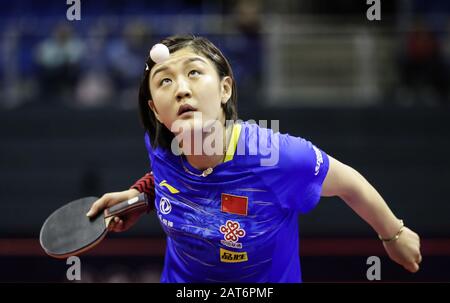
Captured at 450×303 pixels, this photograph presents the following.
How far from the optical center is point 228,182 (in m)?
2.71

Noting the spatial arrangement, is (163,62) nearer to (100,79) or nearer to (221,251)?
(221,251)

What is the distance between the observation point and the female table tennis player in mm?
2699

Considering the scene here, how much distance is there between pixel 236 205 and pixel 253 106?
17.1ft

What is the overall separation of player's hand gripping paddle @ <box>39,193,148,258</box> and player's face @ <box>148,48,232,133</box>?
1.42 ft

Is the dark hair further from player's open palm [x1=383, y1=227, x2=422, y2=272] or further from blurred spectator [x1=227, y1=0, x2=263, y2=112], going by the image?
blurred spectator [x1=227, y1=0, x2=263, y2=112]

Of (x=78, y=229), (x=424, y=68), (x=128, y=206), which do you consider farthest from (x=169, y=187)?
(x=424, y=68)

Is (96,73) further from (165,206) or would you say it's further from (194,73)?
(194,73)

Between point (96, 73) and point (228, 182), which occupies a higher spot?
point (96, 73)

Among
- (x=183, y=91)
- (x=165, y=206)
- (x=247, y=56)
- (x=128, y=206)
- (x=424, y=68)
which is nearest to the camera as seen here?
(x=183, y=91)

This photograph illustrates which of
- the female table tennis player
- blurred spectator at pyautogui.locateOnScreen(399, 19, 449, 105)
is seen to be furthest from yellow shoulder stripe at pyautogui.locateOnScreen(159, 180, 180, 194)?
blurred spectator at pyautogui.locateOnScreen(399, 19, 449, 105)

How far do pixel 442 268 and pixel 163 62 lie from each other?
4.38 meters

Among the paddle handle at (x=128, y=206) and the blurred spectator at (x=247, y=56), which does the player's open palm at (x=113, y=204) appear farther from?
the blurred spectator at (x=247, y=56)

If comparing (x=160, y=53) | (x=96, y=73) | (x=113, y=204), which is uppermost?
(x=160, y=53)

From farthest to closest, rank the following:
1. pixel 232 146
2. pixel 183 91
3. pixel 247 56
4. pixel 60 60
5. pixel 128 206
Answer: pixel 60 60, pixel 247 56, pixel 128 206, pixel 232 146, pixel 183 91
